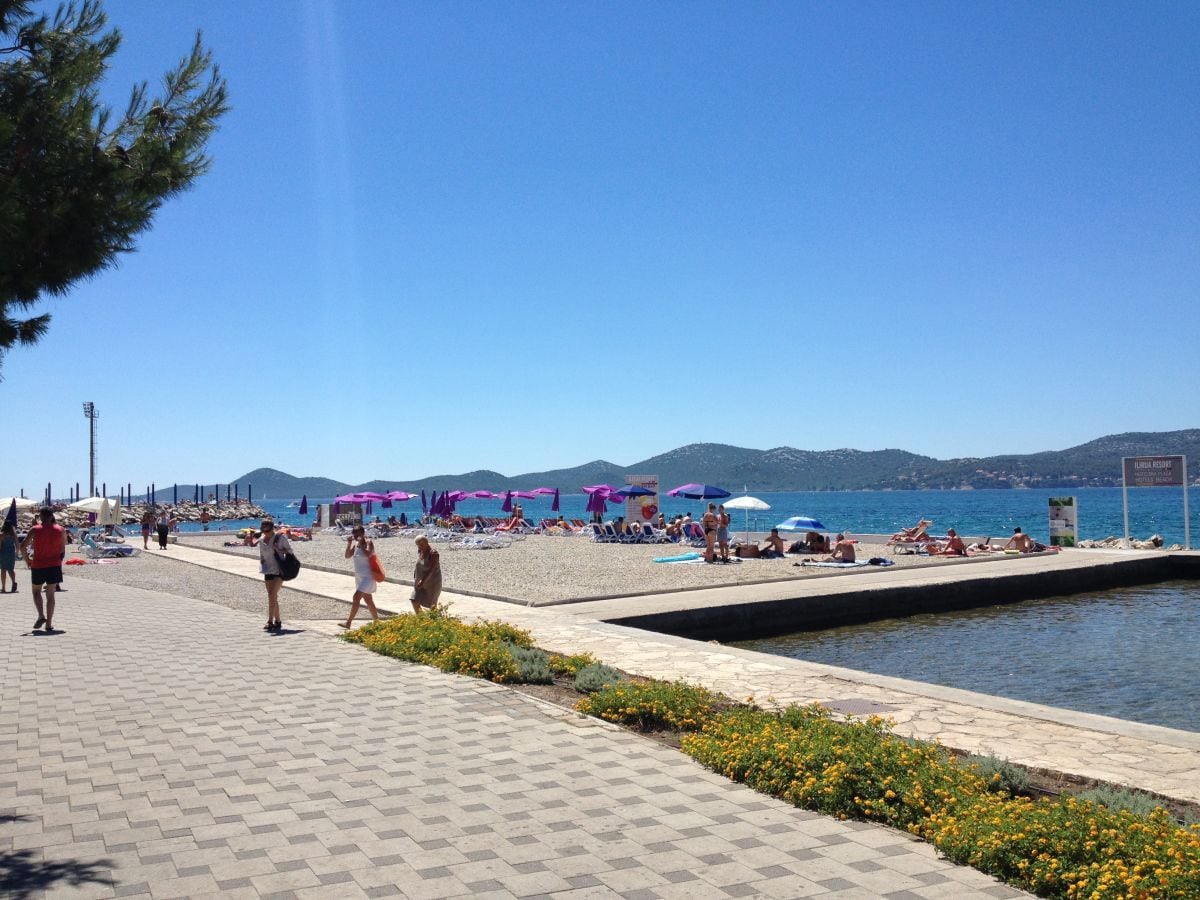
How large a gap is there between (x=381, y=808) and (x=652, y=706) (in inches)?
97.3

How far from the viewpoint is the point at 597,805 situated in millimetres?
5273

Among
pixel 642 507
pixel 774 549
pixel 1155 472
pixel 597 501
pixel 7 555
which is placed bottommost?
pixel 774 549

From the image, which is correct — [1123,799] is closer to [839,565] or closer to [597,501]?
[839,565]

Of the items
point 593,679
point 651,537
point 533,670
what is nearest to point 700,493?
point 651,537

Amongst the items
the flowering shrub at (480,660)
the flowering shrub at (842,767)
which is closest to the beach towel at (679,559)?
the flowering shrub at (480,660)

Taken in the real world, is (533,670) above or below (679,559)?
above

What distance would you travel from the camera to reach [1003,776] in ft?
17.6

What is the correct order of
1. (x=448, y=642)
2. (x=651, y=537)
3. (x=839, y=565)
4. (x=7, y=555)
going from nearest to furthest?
(x=448, y=642) → (x=7, y=555) → (x=839, y=565) → (x=651, y=537)

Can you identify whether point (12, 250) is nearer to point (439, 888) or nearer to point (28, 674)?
point (439, 888)

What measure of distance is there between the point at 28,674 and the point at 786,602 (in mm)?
10101

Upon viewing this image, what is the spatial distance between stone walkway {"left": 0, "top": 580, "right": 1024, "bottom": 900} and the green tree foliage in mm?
2604

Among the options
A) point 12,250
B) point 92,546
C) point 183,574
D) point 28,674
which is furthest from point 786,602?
point 92,546

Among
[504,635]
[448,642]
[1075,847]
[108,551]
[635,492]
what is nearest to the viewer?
[1075,847]

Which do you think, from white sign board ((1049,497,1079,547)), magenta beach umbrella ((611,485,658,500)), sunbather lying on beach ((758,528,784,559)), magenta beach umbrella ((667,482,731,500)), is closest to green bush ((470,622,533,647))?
sunbather lying on beach ((758,528,784,559))
